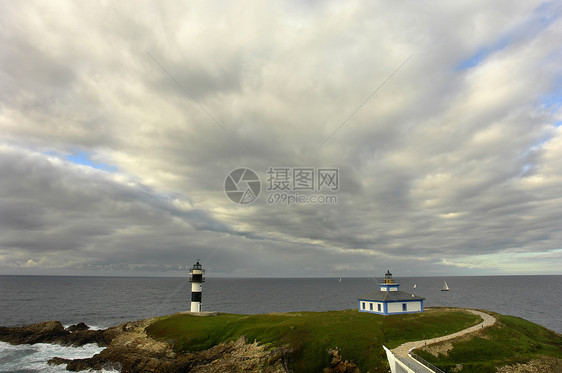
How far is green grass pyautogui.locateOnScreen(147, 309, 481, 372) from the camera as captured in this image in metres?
40.0

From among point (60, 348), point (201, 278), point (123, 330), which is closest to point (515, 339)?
point (201, 278)

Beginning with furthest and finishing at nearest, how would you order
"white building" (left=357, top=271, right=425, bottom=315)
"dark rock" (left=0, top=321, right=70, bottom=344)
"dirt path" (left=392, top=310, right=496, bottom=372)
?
"dark rock" (left=0, top=321, right=70, bottom=344), "white building" (left=357, top=271, right=425, bottom=315), "dirt path" (left=392, top=310, right=496, bottom=372)

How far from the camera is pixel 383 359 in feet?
126

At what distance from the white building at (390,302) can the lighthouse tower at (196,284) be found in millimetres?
33771

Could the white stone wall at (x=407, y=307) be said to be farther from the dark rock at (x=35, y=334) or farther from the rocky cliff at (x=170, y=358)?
the dark rock at (x=35, y=334)

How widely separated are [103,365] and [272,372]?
25.8m

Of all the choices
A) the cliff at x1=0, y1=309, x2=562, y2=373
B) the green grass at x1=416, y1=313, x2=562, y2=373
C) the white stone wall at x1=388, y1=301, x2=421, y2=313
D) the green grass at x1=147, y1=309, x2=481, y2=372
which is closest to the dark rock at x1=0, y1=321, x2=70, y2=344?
the cliff at x1=0, y1=309, x2=562, y2=373

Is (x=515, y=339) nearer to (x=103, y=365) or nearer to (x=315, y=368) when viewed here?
(x=315, y=368)

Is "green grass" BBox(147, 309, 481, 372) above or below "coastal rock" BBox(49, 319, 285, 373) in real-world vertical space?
above

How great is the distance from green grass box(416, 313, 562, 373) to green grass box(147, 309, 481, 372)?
14.5 feet

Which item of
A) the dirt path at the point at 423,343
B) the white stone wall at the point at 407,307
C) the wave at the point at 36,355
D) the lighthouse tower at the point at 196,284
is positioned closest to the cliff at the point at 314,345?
the dirt path at the point at 423,343

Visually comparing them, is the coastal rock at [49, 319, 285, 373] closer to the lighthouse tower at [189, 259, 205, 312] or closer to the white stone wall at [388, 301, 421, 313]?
the lighthouse tower at [189, 259, 205, 312]

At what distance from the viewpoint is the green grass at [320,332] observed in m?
40.0

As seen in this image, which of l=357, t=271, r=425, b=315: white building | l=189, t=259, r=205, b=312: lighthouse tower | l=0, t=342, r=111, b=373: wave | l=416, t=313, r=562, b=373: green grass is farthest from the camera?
l=189, t=259, r=205, b=312: lighthouse tower
